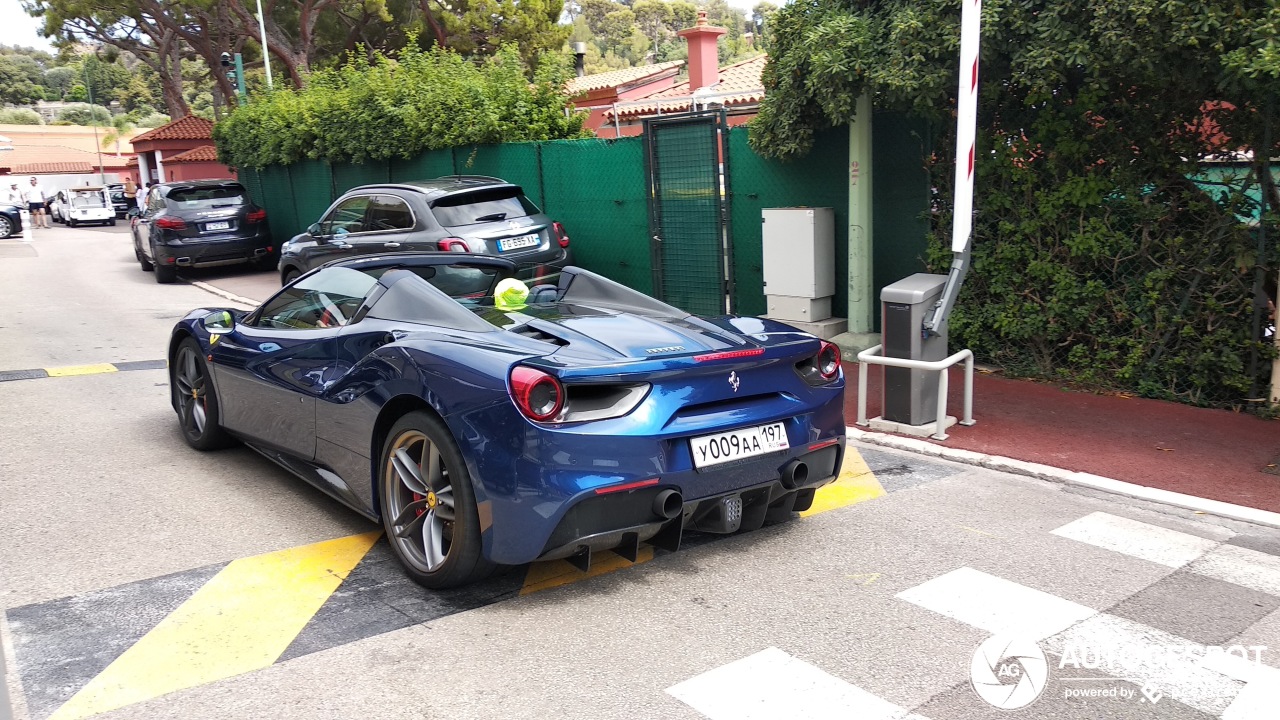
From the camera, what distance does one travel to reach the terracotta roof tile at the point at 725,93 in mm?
27141

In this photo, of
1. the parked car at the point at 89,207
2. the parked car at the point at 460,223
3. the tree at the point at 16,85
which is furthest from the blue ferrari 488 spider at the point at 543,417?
the tree at the point at 16,85

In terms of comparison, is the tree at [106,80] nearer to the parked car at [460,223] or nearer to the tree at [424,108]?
the tree at [424,108]

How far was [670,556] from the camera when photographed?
474cm

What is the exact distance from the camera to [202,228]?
17703 mm

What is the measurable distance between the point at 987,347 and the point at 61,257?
23.8 metres

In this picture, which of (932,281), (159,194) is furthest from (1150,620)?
(159,194)

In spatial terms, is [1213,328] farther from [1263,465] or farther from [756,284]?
[756,284]

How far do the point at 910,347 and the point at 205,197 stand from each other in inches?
594

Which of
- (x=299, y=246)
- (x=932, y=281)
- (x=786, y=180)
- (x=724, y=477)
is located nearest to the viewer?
(x=724, y=477)

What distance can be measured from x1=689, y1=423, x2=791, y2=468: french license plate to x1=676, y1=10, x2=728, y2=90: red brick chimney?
95.5 ft

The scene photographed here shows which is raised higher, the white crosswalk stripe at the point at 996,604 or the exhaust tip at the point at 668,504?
the exhaust tip at the point at 668,504

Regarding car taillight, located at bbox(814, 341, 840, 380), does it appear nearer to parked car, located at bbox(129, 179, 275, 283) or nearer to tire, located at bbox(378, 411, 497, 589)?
tire, located at bbox(378, 411, 497, 589)

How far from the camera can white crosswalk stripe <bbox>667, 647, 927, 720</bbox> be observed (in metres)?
3.32

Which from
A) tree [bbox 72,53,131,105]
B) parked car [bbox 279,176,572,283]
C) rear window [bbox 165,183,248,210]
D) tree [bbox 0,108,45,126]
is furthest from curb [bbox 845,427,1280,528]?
tree [bbox 72,53,131,105]
